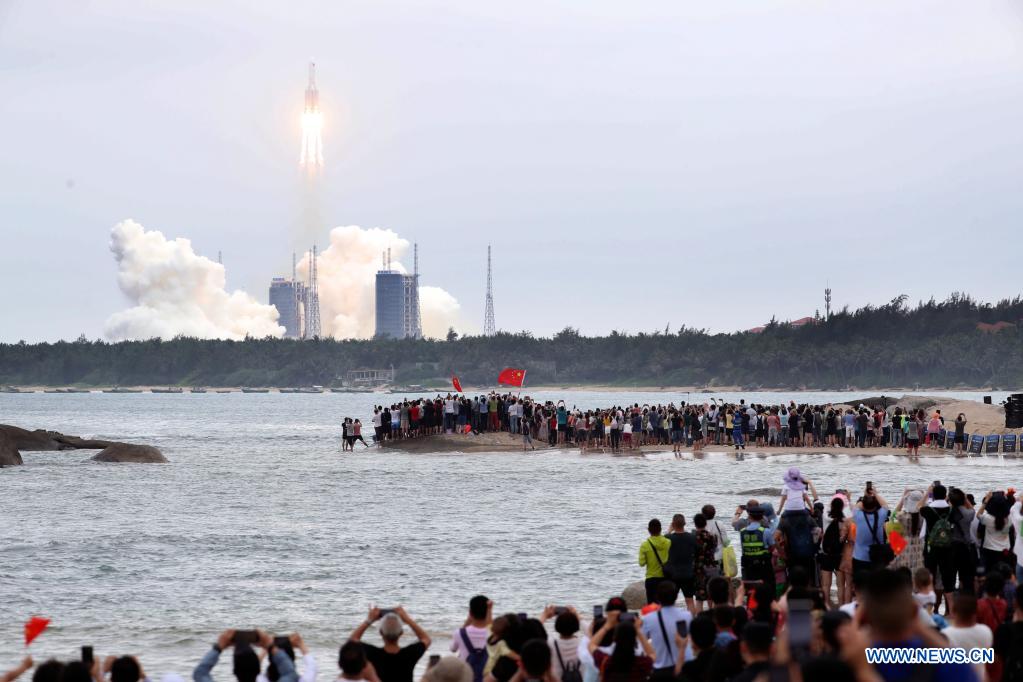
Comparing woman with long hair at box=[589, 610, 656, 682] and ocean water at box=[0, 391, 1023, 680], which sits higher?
woman with long hair at box=[589, 610, 656, 682]

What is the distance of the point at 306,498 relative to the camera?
138 feet

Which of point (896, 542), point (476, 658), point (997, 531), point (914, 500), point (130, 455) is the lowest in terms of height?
point (130, 455)

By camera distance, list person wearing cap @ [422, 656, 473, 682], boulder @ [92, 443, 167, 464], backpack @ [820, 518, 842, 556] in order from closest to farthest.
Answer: person wearing cap @ [422, 656, 473, 682]
backpack @ [820, 518, 842, 556]
boulder @ [92, 443, 167, 464]

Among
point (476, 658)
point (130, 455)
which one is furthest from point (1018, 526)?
point (130, 455)

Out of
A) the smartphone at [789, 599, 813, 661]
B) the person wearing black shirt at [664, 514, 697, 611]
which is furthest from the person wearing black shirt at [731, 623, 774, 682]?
the person wearing black shirt at [664, 514, 697, 611]

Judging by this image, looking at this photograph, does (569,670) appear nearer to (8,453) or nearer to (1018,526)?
(1018,526)

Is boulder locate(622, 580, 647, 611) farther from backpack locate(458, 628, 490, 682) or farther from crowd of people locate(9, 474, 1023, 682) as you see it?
backpack locate(458, 628, 490, 682)

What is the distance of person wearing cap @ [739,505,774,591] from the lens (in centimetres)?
1578

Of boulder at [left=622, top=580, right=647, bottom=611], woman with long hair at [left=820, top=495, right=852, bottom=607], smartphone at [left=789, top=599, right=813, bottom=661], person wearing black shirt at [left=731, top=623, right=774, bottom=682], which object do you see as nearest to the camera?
smartphone at [left=789, top=599, right=813, bottom=661]

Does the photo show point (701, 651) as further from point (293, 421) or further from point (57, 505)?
point (293, 421)

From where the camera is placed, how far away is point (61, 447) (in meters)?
66.2

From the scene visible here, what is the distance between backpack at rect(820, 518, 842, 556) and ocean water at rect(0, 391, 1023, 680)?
17.8 ft

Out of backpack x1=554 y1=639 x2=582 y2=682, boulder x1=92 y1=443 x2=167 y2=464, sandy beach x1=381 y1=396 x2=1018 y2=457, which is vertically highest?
sandy beach x1=381 y1=396 x2=1018 y2=457

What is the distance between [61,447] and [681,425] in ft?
101
